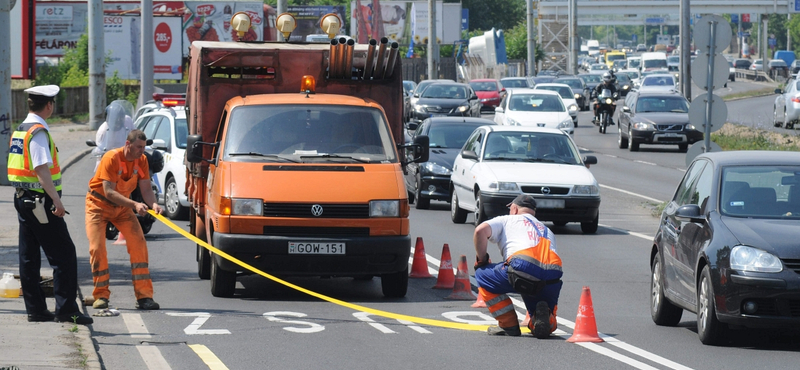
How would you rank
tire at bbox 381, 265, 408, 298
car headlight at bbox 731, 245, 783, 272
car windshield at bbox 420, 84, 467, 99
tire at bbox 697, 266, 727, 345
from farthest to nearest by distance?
car windshield at bbox 420, 84, 467, 99
tire at bbox 381, 265, 408, 298
tire at bbox 697, 266, 727, 345
car headlight at bbox 731, 245, 783, 272

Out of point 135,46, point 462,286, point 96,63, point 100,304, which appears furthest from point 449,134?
point 135,46

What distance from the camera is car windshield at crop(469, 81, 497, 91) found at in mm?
57125

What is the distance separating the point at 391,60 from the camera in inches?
534

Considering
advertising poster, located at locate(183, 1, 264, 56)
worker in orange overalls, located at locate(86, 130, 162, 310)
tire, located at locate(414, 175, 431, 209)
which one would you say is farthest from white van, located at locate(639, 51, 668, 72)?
worker in orange overalls, located at locate(86, 130, 162, 310)

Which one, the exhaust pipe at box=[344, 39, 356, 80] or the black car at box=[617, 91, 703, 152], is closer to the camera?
the exhaust pipe at box=[344, 39, 356, 80]

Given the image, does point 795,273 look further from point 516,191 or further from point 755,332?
point 516,191

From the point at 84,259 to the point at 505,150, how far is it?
700cm

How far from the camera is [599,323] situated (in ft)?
34.9

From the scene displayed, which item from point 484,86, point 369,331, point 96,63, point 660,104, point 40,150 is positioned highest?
point 96,63

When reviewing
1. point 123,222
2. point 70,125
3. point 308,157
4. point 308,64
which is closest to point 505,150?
point 308,64

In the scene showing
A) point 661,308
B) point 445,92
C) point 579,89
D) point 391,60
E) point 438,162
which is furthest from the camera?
point 579,89

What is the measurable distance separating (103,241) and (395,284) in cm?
271

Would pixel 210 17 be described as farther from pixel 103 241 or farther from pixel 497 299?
pixel 497 299

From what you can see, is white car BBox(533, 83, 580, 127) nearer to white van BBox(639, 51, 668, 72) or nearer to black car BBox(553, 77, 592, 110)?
black car BBox(553, 77, 592, 110)
